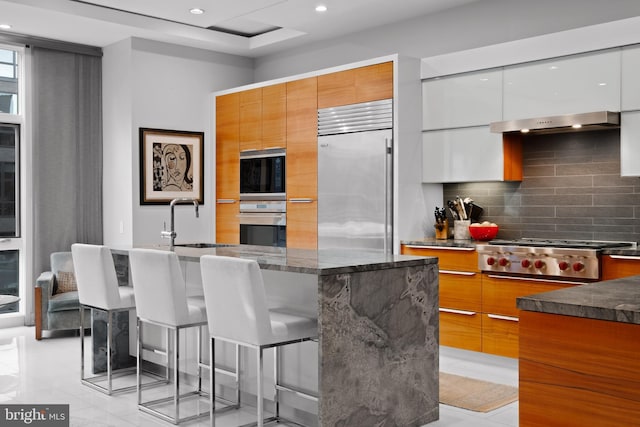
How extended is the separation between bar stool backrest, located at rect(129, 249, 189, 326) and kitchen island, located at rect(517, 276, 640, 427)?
2.10 metres

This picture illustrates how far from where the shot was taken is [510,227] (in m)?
5.46

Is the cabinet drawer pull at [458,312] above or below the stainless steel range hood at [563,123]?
below

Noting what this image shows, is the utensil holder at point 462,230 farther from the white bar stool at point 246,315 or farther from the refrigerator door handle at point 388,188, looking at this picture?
the white bar stool at point 246,315

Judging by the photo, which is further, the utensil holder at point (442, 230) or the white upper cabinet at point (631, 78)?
the utensil holder at point (442, 230)

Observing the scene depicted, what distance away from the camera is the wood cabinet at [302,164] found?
6172mm

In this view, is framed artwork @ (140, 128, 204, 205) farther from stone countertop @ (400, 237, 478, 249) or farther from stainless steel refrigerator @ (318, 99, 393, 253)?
stone countertop @ (400, 237, 478, 249)

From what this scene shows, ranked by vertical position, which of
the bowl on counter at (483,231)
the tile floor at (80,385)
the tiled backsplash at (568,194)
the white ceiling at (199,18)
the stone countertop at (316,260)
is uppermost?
the white ceiling at (199,18)

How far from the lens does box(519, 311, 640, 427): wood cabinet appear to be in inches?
74.0

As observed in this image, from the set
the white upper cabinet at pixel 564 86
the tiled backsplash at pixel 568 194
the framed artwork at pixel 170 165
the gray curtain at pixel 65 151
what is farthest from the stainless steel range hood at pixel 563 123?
the gray curtain at pixel 65 151

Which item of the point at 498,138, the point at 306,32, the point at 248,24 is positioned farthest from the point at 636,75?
the point at 248,24

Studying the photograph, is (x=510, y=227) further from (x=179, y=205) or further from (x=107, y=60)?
(x=107, y=60)

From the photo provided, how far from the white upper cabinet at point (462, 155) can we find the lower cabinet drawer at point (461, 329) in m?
1.09

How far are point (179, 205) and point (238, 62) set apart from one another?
1.85 meters

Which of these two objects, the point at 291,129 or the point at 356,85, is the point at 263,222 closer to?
the point at 291,129
